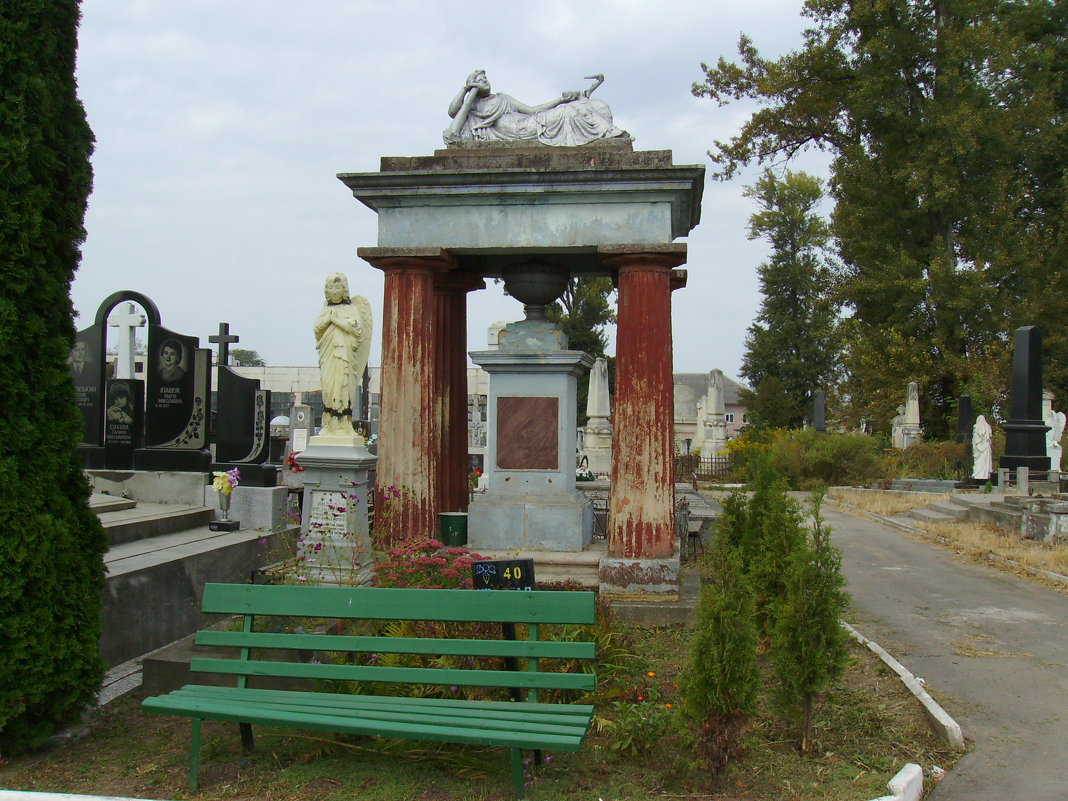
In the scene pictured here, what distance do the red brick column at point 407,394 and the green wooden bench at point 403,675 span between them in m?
3.51

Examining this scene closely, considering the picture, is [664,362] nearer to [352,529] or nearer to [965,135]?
[352,529]

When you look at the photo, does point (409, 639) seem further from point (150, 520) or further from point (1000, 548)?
point (1000, 548)

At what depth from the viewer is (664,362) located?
7551 millimetres

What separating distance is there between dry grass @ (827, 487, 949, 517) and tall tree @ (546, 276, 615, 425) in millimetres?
18761

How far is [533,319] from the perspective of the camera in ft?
29.4

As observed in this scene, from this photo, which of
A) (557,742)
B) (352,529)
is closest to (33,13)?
(557,742)

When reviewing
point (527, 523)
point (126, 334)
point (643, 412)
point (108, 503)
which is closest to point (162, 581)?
point (108, 503)

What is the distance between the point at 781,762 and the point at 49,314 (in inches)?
167

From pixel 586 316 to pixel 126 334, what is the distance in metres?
27.8

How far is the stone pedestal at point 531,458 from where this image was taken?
8336 millimetres

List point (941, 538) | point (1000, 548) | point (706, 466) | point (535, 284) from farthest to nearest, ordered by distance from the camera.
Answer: point (706, 466)
point (941, 538)
point (1000, 548)
point (535, 284)

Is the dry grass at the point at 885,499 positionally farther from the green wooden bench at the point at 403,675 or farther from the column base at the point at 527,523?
the green wooden bench at the point at 403,675

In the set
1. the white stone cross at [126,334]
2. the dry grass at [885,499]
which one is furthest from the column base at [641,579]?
the dry grass at [885,499]

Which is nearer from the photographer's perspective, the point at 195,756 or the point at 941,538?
the point at 195,756
